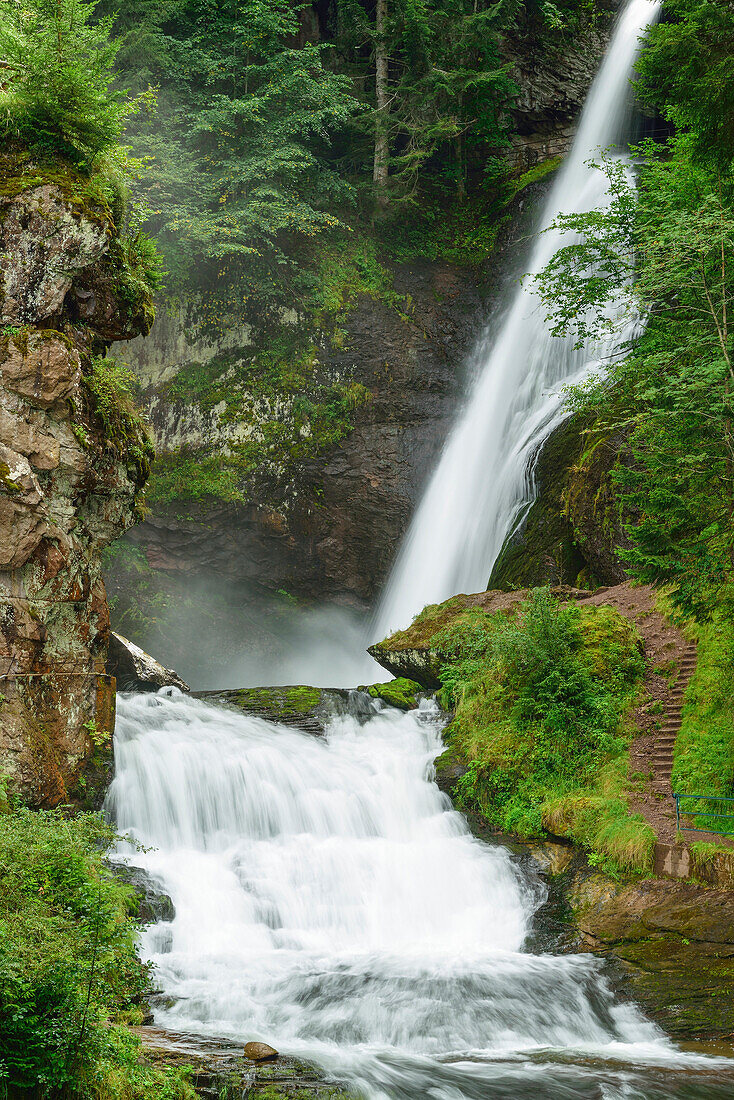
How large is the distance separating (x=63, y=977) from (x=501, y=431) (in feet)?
60.5

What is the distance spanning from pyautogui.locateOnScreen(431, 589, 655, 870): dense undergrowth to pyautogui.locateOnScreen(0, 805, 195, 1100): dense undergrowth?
6751mm

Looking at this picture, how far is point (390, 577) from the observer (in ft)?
75.5

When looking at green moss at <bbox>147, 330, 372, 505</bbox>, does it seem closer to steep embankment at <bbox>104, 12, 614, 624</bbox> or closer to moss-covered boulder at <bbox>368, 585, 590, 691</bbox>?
steep embankment at <bbox>104, 12, 614, 624</bbox>

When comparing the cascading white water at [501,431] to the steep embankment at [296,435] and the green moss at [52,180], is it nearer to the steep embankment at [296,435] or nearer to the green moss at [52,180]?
the steep embankment at [296,435]

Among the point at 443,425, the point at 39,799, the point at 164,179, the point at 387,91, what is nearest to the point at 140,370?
the point at 164,179

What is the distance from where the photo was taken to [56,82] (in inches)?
421

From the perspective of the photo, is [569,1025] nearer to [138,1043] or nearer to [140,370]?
[138,1043]

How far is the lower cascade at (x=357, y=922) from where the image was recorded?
7.55 metres

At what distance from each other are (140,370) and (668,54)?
1786 cm

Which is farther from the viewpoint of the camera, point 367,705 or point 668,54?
point 367,705

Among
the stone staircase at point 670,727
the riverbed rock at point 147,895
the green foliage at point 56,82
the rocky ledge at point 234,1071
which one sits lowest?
the rocky ledge at point 234,1071

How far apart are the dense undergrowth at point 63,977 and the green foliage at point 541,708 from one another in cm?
708

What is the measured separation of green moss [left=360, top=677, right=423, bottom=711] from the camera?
1579cm

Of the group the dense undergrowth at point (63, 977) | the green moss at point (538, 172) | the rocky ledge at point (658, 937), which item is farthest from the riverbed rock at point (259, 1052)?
the green moss at point (538, 172)
